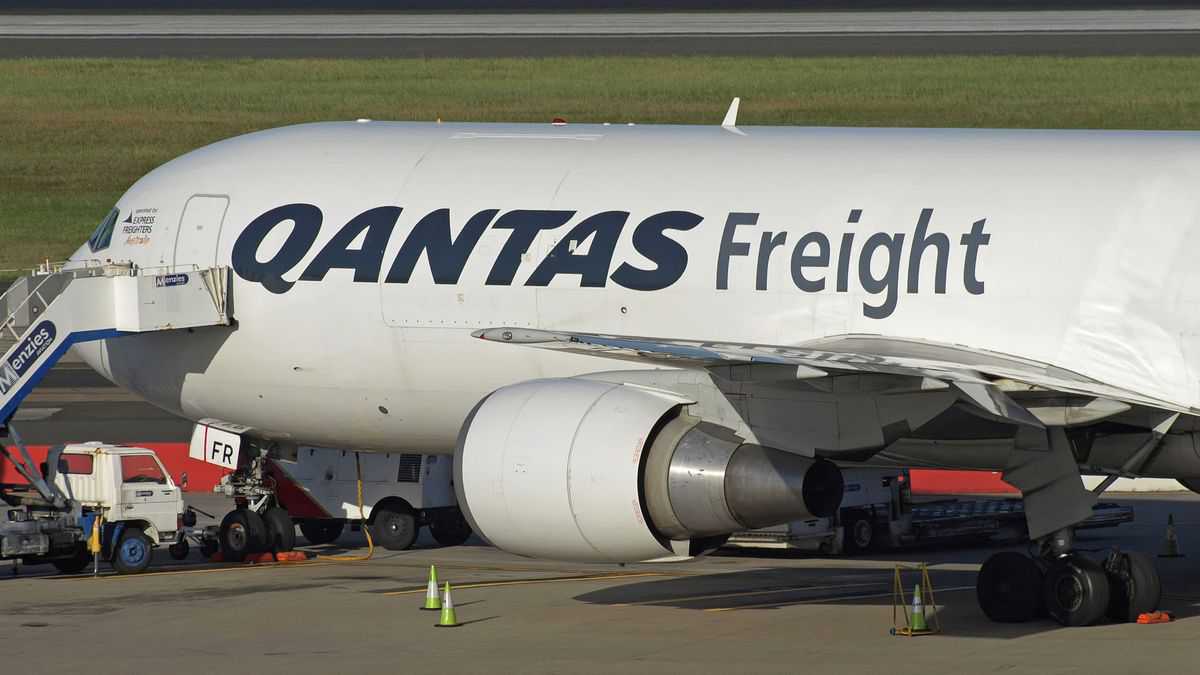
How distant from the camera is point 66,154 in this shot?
75.8 meters

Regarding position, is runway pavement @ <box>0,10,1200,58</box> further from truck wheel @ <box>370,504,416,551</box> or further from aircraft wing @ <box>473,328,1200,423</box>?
aircraft wing @ <box>473,328,1200,423</box>

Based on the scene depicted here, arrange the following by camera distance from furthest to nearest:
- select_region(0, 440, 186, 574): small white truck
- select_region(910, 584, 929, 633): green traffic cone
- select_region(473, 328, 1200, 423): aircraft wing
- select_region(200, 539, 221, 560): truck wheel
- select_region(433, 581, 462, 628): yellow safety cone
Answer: select_region(200, 539, 221, 560): truck wheel < select_region(0, 440, 186, 574): small white truck < select_region(433, 581, 462, 628): yellow safety cone < select_region(910, 584, 929, 633): green traffic cone < select_region(473, 328, 1200, 423): aircraft wing

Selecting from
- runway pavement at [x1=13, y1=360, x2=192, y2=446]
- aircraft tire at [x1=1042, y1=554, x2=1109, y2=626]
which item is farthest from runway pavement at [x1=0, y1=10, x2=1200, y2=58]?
aircraft tire at [x1=1042, y1=554, x2=1109, y2=626]

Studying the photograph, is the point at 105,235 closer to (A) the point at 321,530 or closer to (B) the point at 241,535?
(B) the point at 241,535

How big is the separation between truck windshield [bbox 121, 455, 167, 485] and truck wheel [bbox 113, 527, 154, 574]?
895 mm

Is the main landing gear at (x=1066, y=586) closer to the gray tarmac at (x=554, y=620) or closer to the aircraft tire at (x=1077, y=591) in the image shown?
the aircraft tire at (x=1077, y=591)

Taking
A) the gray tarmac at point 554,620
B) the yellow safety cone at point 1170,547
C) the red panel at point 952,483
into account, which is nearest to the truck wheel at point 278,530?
the gray tarmac at point 554,620

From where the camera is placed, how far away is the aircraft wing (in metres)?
19.0

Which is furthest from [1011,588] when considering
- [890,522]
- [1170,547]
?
[890,522]

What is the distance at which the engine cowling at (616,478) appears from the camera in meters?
20.4

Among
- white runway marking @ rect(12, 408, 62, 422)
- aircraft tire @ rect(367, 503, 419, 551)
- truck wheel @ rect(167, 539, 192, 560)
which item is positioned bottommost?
truck wheel @ rect(167, 539, 192, 560)

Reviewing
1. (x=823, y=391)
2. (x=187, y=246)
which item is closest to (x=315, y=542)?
(x=187, y=246)

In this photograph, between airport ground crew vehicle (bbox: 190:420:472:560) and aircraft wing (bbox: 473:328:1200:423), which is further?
airport ground crew vehicle (bbox: 190:420:472:560)

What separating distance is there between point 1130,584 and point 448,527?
12777 mm
